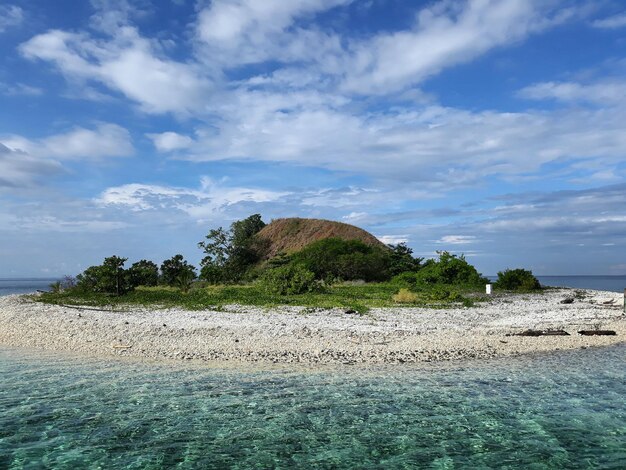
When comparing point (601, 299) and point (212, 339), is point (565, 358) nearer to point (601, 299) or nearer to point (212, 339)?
point (212, 339)

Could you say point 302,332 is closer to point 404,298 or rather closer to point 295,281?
point 404,298

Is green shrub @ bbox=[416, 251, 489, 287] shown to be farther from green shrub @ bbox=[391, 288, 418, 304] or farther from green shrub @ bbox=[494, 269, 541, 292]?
green shrub @ bbox=[391, 288, 418, 304]

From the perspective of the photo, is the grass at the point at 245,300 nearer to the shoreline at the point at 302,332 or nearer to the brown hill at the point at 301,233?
the shoreline at the point at 302,332

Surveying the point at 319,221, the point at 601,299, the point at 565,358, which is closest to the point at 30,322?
the point at 565,358

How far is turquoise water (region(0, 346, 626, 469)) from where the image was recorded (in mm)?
8242

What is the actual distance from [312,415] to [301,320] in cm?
1311

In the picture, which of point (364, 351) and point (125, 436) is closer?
point (125, 436)

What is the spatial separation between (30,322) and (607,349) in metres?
22.8

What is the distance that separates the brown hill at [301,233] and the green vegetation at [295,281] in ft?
5.78

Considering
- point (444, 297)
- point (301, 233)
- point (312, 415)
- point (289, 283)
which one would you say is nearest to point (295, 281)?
point (289, 283)

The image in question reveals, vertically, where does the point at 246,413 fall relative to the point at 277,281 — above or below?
below

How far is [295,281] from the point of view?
123 feet

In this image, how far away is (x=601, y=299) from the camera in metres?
34.9

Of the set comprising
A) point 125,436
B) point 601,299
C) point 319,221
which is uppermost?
point 319,221
